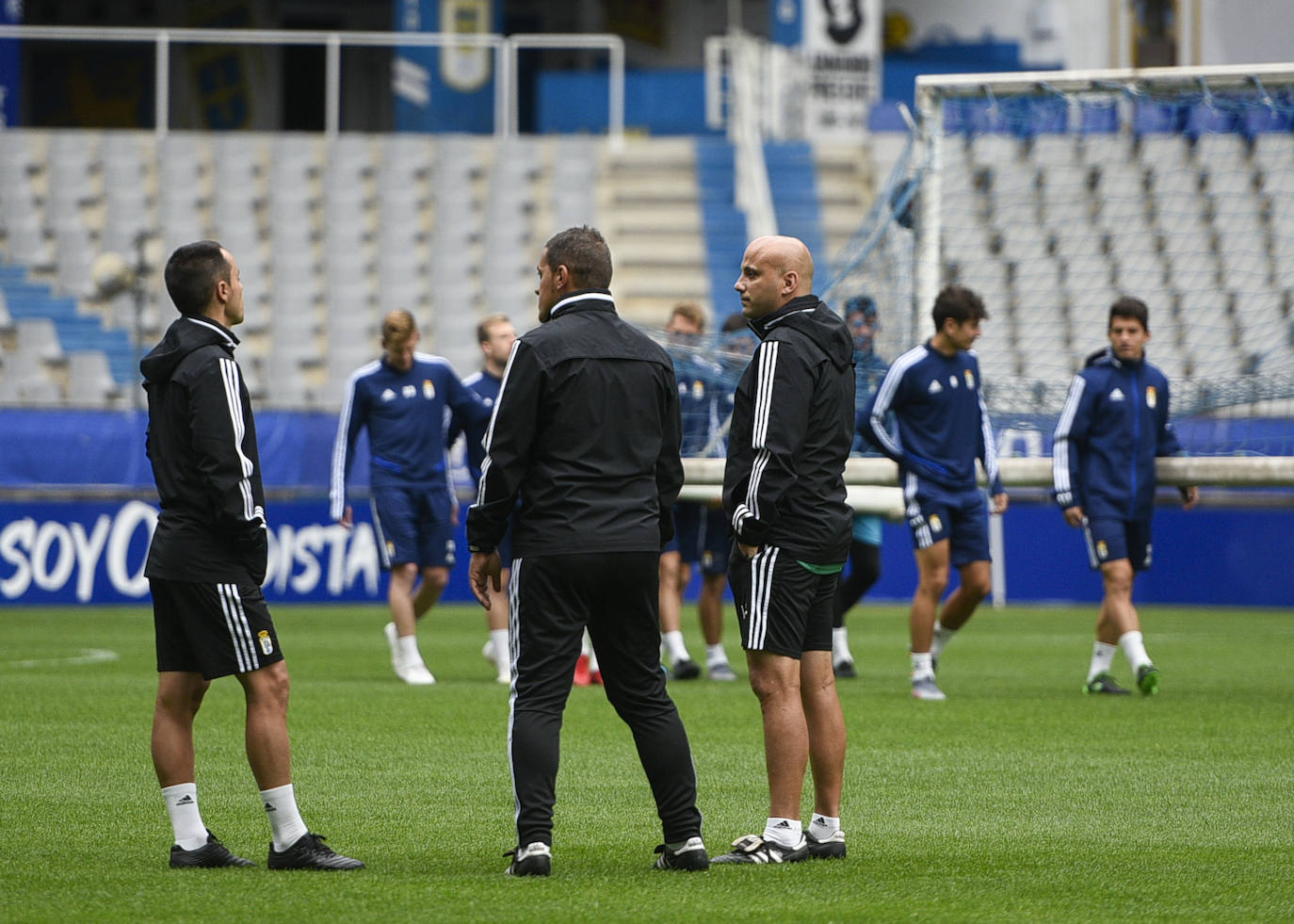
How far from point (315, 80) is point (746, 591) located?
24.1 metres

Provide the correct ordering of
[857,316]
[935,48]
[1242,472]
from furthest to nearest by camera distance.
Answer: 1. [935,48]
2. [857,316]
3. [1242,472]

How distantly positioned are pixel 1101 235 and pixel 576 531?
12025mm

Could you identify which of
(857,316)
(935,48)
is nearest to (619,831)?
(857,316)

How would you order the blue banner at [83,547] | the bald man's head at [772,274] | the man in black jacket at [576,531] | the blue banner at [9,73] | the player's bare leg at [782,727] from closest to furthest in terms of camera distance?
the man in black jacket at [576,531]
the player's bare leg at [782,727]
the bald man's head at [772,274]
the blue banner at [83,547]
the blue banner at [9,73]

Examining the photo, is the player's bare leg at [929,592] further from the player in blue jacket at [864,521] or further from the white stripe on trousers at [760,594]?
the white stripe on trousers at [760,594]

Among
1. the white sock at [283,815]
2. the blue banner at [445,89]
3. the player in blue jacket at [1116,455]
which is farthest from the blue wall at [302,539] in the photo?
the white sock at [283,815]

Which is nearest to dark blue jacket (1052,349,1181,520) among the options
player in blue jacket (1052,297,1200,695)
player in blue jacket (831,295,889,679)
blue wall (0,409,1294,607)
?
player in blue jacket (1052,297,1200,695)

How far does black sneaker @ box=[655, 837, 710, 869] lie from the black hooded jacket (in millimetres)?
1511

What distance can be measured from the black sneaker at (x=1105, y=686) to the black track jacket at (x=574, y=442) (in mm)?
5934

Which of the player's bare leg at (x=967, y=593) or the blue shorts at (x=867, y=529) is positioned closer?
the player's bare leg at (x=967, y=593)

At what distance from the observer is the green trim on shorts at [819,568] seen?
6.01m

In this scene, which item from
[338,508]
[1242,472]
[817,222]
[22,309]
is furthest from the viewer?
[817,222]

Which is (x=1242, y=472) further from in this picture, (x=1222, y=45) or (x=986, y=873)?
(x=1222, y=45)

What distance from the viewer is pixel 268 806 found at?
568cm
